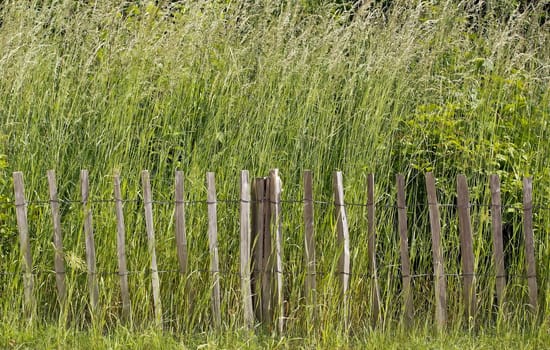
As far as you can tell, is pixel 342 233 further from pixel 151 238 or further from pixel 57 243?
pixel 57 243

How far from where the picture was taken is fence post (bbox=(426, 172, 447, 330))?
5.43m

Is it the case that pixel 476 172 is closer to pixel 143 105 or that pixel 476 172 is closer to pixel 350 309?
pixel 350 309

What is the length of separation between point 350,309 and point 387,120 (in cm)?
156

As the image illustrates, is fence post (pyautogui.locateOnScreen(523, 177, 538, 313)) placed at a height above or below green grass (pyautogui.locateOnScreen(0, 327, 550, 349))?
above

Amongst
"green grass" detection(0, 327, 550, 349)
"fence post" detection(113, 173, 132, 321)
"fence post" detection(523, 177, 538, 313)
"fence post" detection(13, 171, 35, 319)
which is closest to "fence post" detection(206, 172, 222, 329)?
"green grass" detection(0, 327, 550, 349)

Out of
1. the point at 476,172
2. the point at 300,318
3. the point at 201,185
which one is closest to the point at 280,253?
the point at 300,318

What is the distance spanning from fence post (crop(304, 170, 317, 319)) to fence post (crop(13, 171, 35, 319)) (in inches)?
63.1

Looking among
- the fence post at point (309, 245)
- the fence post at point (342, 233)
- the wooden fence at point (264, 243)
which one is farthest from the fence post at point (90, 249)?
the fence post at point (342, 233)

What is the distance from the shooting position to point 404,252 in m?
5.41

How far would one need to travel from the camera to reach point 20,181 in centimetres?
532

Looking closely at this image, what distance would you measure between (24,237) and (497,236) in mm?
2789

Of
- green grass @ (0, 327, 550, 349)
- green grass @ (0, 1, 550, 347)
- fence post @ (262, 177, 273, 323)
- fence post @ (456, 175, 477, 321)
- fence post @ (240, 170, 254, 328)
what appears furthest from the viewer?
green grass @ (0, 1, 550, 347)

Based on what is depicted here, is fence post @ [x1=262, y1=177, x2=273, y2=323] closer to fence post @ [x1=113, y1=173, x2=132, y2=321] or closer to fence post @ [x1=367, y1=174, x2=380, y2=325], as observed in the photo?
fence post @ [x1=367, y1=174, x2=380, y2=325]

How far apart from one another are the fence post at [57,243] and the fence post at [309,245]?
1419 millimetres
